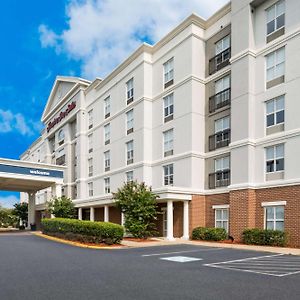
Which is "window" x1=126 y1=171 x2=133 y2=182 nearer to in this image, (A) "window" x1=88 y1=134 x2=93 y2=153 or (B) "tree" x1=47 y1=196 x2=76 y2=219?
(B) "tree" x1=47 y1=196 x2=76 y2=219

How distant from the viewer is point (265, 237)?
20.0 m

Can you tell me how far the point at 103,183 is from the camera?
3791cm

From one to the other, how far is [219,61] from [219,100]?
298 centimetres

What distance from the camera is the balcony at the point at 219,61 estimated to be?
25505 mm

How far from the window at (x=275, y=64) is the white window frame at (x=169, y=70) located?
29.0 ft

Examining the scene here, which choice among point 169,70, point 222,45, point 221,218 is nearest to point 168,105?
point 169,70

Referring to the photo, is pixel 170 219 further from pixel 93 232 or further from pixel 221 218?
pixel 93 232

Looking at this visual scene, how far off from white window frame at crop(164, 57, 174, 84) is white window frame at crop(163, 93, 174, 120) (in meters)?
1.42

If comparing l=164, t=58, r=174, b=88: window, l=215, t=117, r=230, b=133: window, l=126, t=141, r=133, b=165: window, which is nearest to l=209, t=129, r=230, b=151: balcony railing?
l=215, t=117, r=230, b=133: window

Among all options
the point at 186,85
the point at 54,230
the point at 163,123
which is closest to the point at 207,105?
the point at 186,85

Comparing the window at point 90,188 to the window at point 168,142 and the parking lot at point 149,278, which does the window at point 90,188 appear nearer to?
the window at point 168,142

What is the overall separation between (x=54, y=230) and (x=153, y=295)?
2223cm

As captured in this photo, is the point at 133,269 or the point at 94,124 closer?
the point at 133,269

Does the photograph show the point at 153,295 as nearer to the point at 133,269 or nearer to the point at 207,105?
the point at 133,269
